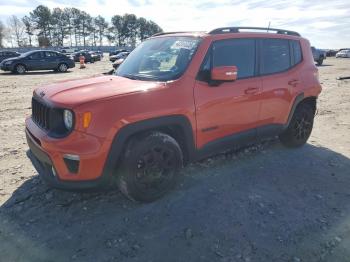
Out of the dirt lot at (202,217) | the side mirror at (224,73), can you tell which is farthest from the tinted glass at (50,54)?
the side mirror at (224,73)

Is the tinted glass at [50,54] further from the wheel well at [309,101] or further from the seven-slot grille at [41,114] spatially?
the wheel well at [309,101]

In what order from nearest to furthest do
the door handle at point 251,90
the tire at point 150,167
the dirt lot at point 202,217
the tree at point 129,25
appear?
the dirt lot at point 202,217, the tire at point 150,167, the door handle at point 251,90, the tree at point 129,25

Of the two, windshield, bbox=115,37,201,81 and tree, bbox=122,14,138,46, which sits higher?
tree, bbox=122,14,138,46

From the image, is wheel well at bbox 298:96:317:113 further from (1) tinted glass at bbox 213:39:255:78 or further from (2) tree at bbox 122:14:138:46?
(2) tree at bbox 122:14:138:46

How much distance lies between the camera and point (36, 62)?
801 inches

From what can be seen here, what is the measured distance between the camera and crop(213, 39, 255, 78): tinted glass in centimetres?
403

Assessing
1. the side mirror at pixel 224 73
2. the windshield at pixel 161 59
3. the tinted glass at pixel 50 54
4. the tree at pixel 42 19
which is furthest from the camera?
the tree at pixel 42 19

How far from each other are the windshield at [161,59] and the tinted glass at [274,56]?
1191mm

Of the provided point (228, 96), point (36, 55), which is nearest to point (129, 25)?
point (36, 55)

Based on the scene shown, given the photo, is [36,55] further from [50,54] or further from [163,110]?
[163,110]

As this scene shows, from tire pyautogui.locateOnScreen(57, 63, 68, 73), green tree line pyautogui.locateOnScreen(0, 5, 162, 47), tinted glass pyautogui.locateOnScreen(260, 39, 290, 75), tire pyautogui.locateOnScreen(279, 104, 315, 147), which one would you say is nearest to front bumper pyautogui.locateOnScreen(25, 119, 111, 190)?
tinted glass pyautogui.locateOnScreen(260, 39, 290, 75)

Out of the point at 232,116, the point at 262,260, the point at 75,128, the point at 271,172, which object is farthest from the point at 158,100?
the point at 271,172

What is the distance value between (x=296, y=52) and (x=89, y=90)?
11.4 ft

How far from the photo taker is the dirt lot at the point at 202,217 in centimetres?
295
